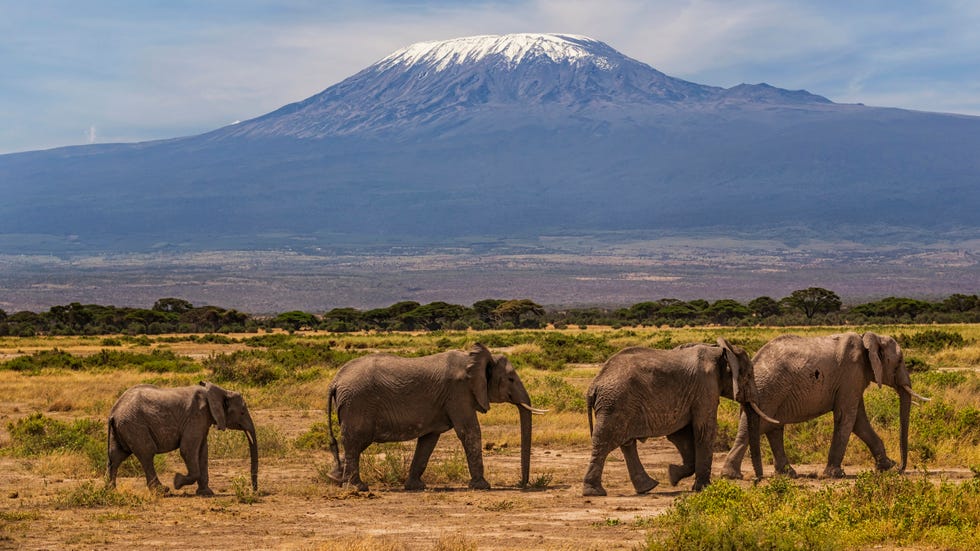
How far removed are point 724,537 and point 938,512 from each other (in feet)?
8.41

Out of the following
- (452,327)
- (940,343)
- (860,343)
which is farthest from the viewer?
(452,327)

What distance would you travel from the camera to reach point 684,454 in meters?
16.6

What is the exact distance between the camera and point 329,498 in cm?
1593

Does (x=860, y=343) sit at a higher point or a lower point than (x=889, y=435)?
higher

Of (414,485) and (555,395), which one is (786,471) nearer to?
(414,485)

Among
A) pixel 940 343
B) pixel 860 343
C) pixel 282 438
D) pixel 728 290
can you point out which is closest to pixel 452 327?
pixel 940 343

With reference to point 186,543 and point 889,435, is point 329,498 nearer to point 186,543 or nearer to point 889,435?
point 186,543

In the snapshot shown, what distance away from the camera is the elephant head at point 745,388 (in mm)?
15938

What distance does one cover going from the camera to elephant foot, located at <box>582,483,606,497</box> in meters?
15.7

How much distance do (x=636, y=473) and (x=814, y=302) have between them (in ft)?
228

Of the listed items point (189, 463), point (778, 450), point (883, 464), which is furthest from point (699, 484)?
point (189, 463)

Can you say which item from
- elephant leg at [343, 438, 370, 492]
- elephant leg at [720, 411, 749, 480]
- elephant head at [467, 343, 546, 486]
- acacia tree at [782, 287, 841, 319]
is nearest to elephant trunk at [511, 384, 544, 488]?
elephant head at [467, 343, 546, 486]

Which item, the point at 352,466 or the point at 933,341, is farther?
the point at 933,341

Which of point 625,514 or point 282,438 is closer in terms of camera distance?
point 625,514
